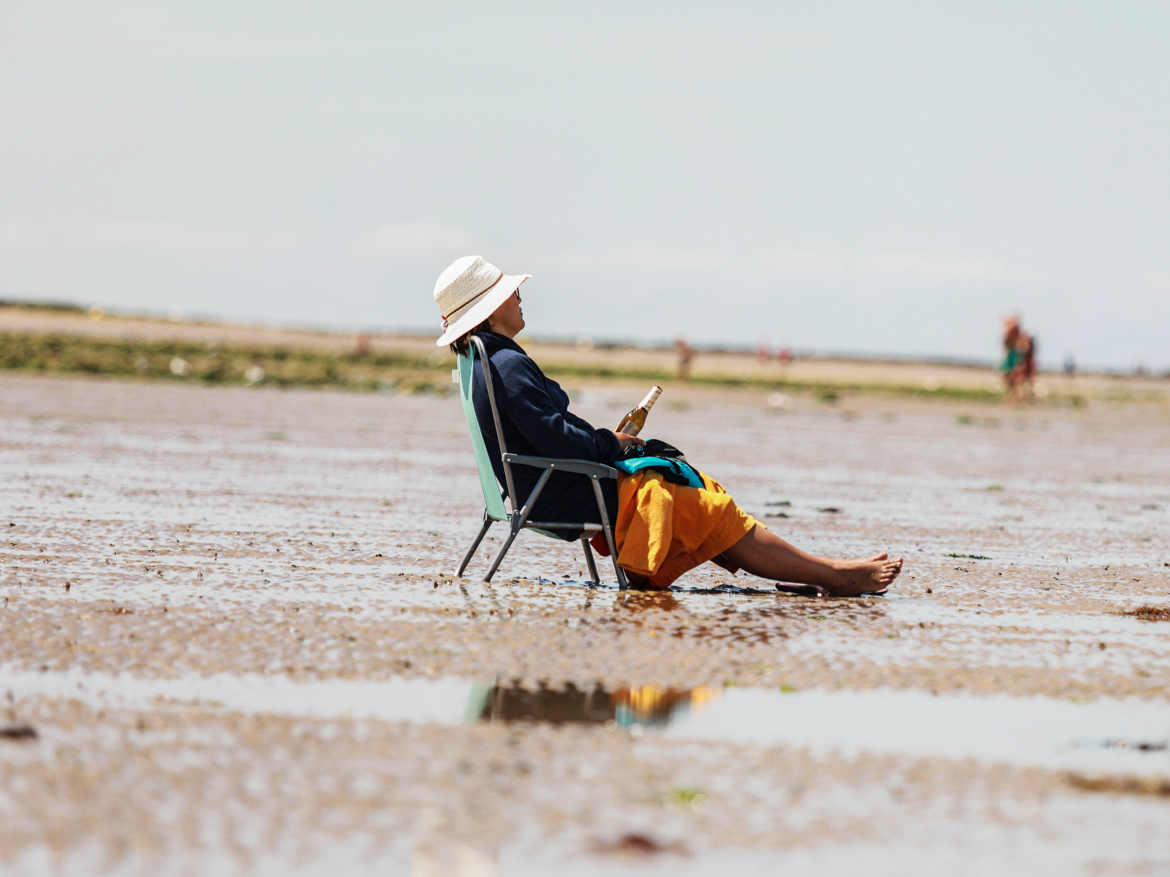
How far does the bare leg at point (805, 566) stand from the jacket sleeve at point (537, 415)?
2.88 feet

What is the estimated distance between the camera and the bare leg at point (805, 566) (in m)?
8.32

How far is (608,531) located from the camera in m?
8.14

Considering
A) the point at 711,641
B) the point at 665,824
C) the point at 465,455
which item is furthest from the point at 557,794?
the point at 465,455

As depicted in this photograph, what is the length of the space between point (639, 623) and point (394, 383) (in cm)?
3323

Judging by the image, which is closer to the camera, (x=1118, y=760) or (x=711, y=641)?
(x=1118, y=760)

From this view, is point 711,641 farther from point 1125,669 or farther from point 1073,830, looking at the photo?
point 1073,830

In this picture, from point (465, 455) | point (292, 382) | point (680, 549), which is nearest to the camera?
point (680, 549)

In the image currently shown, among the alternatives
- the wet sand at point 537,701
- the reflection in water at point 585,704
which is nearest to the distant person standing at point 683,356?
the wet sand at point 537,701

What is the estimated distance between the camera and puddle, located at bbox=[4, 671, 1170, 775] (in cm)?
515

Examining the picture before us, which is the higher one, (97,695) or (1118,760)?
(1118,760)

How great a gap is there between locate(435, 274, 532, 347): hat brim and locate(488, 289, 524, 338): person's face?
49mm

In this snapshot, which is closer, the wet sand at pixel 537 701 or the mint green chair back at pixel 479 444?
the wet sand at pixel 537 701

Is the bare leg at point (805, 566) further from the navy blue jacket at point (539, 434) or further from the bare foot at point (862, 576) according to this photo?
the navy blue jacket at point (539, 434)

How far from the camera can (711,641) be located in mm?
6824
